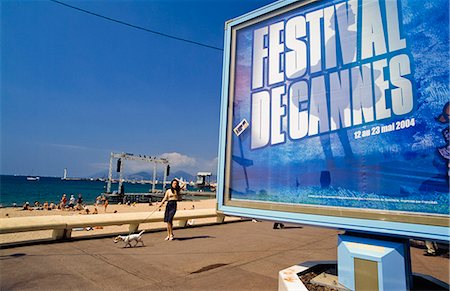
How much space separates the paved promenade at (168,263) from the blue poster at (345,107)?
1.70 metres

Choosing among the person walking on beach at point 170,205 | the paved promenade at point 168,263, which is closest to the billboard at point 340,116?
the paved promenade at point 168,263

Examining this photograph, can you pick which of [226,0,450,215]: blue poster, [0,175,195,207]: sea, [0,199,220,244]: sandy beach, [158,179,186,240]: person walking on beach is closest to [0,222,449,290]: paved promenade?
[158,179,186,240]: person walking on beach

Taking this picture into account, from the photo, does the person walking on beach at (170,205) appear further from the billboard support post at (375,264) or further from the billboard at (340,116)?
the billboard support post at (375,264)

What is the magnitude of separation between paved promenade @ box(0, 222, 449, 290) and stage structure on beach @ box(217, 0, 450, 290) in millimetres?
1441

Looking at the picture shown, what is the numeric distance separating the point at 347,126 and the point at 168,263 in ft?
14.1

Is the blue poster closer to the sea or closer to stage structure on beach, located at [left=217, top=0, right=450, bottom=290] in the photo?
stage structure on beach, located at [left=217, top=0, right=450, bottom=290]

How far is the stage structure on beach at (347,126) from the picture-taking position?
290 centimetres

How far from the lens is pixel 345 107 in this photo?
3488mm

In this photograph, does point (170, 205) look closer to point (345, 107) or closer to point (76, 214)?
point (345, 107)

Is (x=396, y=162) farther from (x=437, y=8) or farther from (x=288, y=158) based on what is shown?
(x=437, y=8)

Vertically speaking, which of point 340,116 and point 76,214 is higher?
point 340,116

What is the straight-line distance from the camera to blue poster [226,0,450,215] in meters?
2.92

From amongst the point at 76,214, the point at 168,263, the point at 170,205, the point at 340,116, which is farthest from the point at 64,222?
the point at 76,214

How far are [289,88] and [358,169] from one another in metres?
1.51
